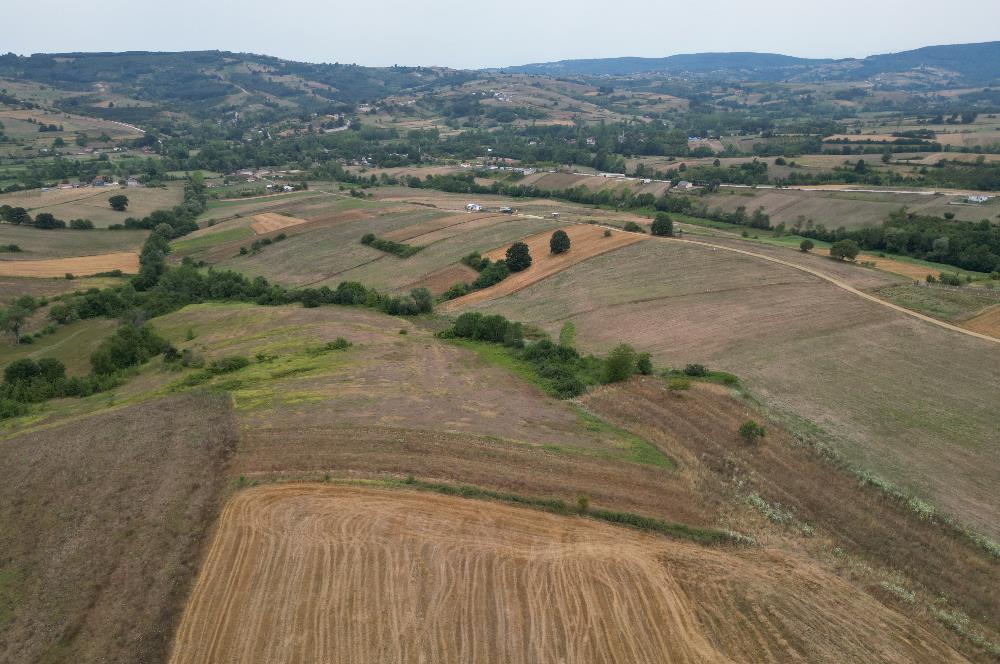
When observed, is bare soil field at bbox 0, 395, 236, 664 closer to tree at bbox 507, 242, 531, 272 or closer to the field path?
tree at bbox 507, 242, 531, 272

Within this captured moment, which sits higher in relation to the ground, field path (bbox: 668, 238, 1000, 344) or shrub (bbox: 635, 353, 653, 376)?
field path (bbox: 668, 238, 1000, 344)

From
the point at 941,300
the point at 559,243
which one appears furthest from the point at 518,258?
the point at 941,300

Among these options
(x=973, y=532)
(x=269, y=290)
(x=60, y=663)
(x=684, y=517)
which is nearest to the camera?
(x=60, y=663)

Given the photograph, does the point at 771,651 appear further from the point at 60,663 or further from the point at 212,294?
the point at 212,294

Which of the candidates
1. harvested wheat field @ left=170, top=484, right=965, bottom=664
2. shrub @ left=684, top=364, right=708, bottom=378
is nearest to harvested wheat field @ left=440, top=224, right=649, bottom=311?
shrub @ left=684, top=364, right=708, bottom=378

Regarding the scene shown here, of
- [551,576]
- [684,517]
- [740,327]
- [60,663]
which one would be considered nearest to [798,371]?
[740,327]

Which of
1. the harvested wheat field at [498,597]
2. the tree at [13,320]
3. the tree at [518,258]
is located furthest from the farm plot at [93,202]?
the harvested wheat field at [498,597]

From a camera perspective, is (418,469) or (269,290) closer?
(418,469)

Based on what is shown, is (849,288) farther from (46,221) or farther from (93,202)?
(93,202)

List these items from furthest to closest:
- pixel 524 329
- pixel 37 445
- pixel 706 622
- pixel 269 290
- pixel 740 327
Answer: pixel 269 290
pixel 524 329
pixel 740 327
pixel 37 445
pixel 706 622
